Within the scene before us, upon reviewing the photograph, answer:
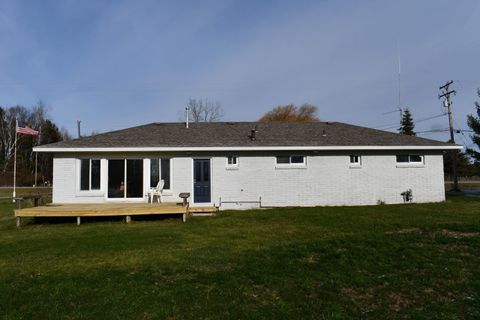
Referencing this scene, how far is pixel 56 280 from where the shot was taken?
5.59 meters

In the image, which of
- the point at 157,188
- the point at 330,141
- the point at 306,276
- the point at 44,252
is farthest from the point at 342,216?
the point at 44,252

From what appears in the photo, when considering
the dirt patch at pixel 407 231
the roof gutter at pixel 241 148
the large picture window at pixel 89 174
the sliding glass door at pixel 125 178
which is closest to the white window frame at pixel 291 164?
the roof gutter at pixel 241 148

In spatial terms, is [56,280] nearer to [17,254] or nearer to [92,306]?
[92,306]

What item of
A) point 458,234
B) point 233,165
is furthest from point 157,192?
point 458,234

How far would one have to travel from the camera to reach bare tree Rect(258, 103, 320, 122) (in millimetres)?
47250

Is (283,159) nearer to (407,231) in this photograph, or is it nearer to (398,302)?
(407,231)

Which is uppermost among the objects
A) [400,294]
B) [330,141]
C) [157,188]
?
[330,141]

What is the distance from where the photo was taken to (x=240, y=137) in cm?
1636

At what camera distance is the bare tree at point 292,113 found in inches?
1860

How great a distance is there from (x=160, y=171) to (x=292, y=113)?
35337 mm

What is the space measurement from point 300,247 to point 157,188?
8693 mm

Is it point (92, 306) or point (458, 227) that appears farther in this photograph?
point (458, 227)

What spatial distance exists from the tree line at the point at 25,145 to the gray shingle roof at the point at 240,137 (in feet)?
126

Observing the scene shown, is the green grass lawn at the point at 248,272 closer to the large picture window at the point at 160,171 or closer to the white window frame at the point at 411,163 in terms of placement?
the large picture window at the point at 160,171
